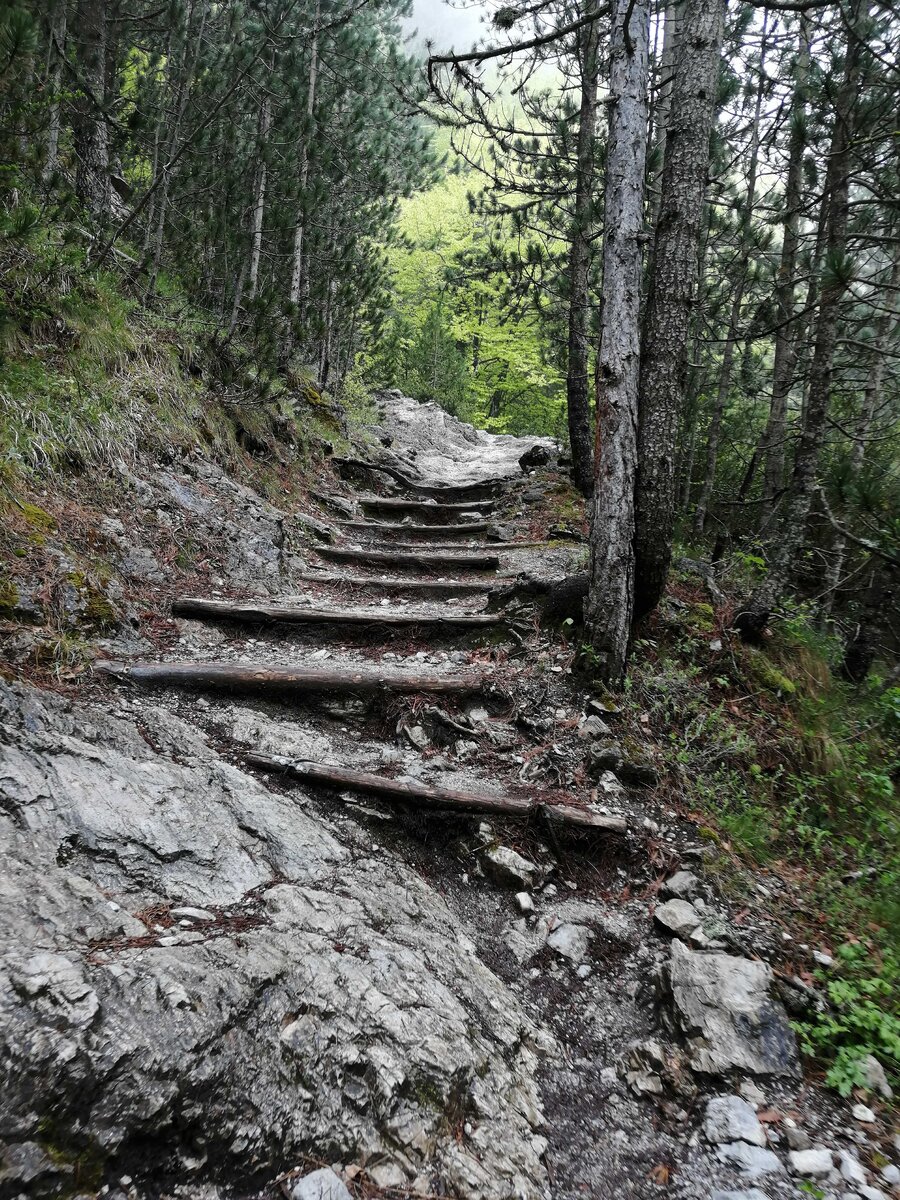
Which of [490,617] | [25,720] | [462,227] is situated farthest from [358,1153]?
[462,227]

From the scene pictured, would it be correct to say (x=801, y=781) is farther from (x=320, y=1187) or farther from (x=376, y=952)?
(x=320, y=1187)

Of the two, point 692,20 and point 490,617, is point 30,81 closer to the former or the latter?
point 692,20

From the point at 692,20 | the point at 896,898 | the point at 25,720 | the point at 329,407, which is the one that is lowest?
the point at 896,898

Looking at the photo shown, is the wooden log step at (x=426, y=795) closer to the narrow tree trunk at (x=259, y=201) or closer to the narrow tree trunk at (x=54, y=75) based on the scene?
the narrow tree trunk at (x=54, y=75)

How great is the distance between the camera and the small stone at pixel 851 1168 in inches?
74.9

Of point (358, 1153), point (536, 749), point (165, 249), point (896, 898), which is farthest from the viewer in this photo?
point (165, 249)

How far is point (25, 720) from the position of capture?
268 cm

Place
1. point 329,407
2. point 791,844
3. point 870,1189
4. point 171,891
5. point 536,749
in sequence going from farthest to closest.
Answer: point 329,407 < point 536,749 < point 791,844 < point 171,891 < point 870,1189

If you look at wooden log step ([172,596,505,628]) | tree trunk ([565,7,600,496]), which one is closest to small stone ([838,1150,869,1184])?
wooden log step ([172,596,505,628])

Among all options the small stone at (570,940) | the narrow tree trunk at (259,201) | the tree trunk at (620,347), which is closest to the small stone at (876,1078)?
the small stone at (570,940)

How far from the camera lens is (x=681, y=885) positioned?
2.97m

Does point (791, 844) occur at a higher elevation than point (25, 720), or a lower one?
lower

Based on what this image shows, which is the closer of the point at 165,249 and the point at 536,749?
the point at 536,749

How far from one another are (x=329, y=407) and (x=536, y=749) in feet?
30.0
